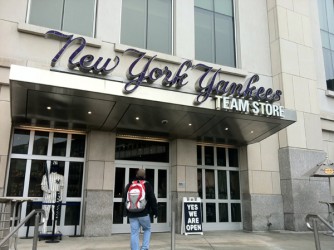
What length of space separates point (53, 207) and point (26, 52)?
15.7 feet

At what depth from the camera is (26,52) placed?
399 inches

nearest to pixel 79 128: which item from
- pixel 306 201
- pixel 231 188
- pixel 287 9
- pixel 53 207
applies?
pixel 53 207

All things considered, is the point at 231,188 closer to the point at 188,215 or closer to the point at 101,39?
the point at 188,215

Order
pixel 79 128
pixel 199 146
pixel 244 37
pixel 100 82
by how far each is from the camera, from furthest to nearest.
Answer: pixel 244 37 < pixel 199 146 < pixel 79 128 < pixel 100 82

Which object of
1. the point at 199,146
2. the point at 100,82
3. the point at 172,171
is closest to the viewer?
the point at 100,82

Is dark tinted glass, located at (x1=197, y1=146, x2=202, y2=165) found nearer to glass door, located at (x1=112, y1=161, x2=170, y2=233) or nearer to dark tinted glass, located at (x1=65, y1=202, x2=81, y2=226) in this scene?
glass door, located at (x1=112, y1=161, x2=170, y2=233)

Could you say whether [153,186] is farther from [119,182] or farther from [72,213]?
[72,213]

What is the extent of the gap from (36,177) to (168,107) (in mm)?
4855

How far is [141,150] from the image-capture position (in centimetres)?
1232

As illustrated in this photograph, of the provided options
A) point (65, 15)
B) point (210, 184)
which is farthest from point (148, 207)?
point (65, 15)

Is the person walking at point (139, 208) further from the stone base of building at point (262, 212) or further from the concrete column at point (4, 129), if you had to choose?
the stone base of building at point (262, 212)

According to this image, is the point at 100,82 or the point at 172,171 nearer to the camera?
the point at 100,82

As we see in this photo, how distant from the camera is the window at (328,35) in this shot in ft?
53.7

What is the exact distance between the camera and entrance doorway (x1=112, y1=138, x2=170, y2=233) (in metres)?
11.5
